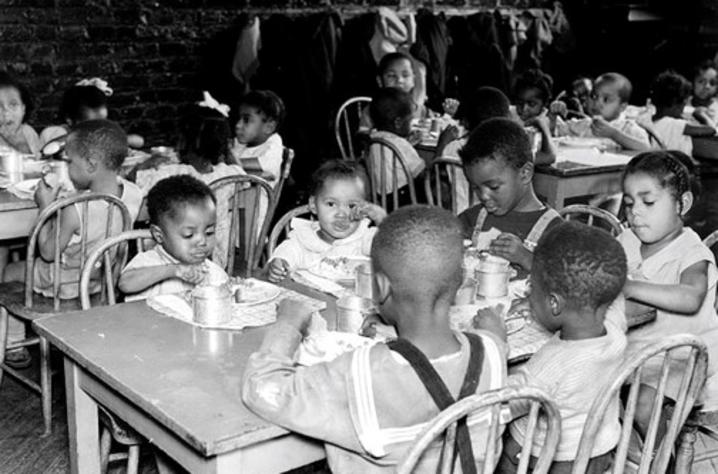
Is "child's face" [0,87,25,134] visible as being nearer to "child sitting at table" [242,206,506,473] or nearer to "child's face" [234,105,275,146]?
"child's face" [234,105,275,146]

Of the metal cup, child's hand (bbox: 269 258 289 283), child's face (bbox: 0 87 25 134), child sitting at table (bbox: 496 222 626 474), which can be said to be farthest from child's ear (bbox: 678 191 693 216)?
child's face (bbox: 0 87 25 134)

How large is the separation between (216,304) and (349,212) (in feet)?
2.77

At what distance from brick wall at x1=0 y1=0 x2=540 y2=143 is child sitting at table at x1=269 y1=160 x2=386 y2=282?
3728 mm

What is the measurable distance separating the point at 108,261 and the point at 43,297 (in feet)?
2.09

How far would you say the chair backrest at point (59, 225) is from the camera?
319cm

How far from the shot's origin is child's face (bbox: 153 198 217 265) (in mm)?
2875

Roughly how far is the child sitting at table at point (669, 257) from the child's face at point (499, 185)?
17.3 inches

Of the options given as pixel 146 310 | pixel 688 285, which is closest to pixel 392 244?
pixel 146 310

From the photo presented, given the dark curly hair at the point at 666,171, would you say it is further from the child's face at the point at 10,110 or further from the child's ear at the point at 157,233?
the child's face at the point at 10,110

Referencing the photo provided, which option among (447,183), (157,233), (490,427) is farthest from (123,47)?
(490,427)

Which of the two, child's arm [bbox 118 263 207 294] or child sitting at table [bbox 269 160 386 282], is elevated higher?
child sitting at table [bbox 269 160 386 282]

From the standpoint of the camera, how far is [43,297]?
139 inches

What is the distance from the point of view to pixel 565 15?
9.38 meters

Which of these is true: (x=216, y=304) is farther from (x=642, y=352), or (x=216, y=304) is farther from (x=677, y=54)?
(x=677, y=54)
